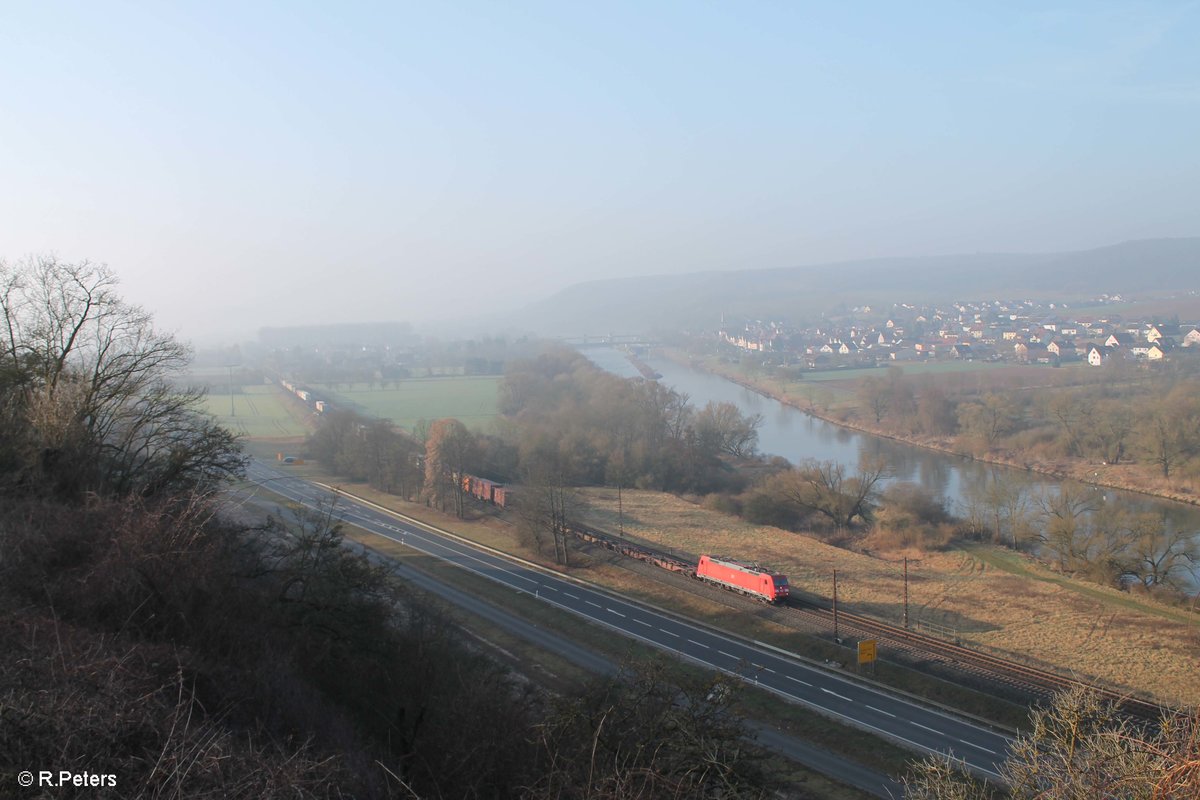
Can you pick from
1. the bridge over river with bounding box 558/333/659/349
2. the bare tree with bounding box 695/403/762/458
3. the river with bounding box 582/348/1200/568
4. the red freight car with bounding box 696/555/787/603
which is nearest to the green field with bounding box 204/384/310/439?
the bare tree with bounding box 695/403/762/458

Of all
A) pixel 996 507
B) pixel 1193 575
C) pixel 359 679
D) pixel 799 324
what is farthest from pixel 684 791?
pixel 799 324

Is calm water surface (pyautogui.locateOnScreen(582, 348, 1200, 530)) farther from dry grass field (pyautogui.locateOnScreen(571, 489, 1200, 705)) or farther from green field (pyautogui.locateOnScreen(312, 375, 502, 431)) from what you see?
green field (pyautogui.locateOnScreen(312, 375, 502, 431))

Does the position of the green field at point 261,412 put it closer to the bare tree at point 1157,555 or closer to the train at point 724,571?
the train at point 724,571

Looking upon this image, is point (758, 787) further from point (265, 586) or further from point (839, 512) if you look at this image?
point (839, 512)

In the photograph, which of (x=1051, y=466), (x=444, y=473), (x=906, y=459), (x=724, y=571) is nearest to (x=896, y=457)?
(x=906, y=459)

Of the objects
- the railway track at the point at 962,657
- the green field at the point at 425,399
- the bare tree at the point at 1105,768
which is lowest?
the railway track at the point at 962,657

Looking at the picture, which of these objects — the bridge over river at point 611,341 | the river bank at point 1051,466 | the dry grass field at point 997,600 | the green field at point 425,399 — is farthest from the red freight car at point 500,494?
the bridge over river at point 611,341
